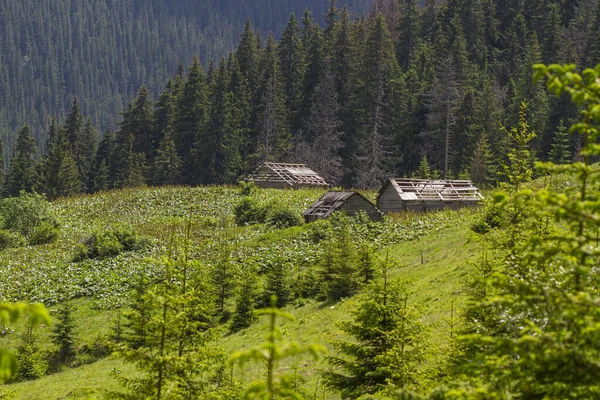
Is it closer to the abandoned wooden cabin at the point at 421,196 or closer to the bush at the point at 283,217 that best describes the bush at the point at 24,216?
the bush at the point at 283,217

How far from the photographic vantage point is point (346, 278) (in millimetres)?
27531

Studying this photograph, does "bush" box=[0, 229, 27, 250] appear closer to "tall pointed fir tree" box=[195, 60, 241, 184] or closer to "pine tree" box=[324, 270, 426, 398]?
"tall pointed fir tree" box=[195, 60, 241, 184]

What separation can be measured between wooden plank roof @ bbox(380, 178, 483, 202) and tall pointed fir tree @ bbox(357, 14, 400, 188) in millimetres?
28729

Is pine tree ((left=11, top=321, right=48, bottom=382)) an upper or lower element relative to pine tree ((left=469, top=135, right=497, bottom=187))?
Answer: lower

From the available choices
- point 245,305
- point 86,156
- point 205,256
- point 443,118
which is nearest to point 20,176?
point 86,156

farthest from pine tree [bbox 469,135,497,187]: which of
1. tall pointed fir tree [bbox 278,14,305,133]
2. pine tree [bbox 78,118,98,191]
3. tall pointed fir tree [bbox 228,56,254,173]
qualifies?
pine tree [bbox 78,118,98,191]

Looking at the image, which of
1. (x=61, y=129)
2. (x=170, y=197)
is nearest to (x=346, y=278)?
(x=170, y=197)

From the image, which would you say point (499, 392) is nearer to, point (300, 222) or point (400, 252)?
point (400, 252)

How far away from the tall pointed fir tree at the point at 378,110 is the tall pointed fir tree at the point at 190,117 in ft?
72.0

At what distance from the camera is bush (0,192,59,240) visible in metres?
48.9

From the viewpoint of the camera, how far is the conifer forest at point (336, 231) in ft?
22.1

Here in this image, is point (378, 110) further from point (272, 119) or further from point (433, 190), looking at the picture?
point (433, 190)

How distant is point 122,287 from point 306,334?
14.8 metres

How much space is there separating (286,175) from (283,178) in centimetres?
138
